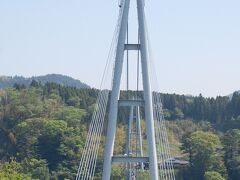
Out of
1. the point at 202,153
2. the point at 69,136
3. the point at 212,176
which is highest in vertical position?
the point at 69,136

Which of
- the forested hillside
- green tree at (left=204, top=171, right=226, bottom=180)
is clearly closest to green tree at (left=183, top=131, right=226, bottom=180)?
the forested hillside

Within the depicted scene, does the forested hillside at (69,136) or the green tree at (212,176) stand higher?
the forested hillside at (69,136)

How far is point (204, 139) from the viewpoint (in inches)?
2387

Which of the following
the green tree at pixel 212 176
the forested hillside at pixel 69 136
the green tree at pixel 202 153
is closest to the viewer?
the green tree at pixel 212 176

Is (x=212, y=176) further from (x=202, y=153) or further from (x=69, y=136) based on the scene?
(x=69, y=136)

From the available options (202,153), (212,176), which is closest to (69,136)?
(202,153)

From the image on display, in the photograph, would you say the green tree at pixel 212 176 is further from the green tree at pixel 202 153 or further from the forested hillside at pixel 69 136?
the green tree at pixel 202 153

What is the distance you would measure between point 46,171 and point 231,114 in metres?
35.8

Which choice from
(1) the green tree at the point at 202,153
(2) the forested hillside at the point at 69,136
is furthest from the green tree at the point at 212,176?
(1) the green tree at the point at 202,153

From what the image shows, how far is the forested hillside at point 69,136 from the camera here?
57.9 m

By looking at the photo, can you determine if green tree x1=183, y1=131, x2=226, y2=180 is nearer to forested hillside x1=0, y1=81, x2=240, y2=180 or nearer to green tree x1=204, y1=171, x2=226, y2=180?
forested hillside x1=0, y1=81, x2=240, y2=180

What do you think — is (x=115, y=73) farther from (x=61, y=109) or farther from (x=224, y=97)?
(x=224, y=97)

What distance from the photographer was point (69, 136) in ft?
211

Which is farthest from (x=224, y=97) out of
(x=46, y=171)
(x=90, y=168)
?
(x=90, y=168)
